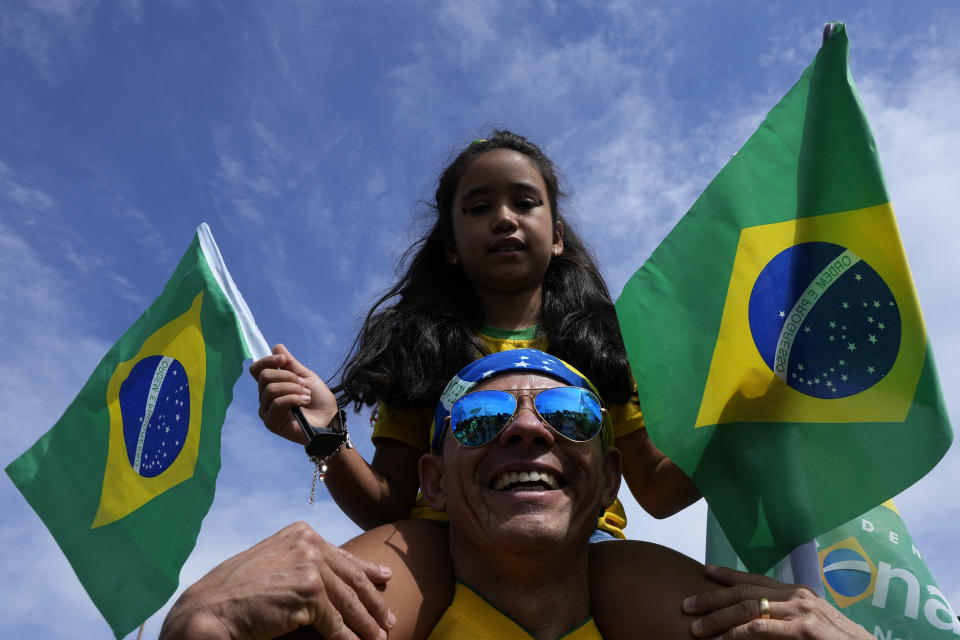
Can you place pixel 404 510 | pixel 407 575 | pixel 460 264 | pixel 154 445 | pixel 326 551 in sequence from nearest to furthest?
pixel 326 551 → pixel 407 575 → pixel 404 510 → pixel 154 445 → pixel 460 264

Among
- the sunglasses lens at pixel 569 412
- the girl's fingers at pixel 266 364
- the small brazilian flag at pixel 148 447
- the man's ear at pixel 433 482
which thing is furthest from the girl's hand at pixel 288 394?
the sunglasses lens at pixel 569 412

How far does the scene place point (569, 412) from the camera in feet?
10.1

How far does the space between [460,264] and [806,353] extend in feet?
6.89

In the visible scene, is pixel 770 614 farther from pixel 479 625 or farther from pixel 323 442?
pixel 323 442

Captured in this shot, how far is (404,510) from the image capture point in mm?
3828

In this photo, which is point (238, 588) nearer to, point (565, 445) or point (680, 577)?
point (565, 445)

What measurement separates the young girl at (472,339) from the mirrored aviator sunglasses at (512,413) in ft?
2.39

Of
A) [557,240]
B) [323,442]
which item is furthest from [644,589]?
[557,240]

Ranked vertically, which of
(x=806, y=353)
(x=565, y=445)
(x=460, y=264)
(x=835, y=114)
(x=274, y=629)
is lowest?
(x=274, y=629)

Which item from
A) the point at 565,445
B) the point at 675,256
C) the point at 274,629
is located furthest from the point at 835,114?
the point at 274,629

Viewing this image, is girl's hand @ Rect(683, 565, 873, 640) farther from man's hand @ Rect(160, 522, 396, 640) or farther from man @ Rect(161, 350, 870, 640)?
man's hand @ Rect(160, 522, 396, 640)

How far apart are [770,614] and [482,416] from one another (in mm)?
1159

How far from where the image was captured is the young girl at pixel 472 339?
12.1ft

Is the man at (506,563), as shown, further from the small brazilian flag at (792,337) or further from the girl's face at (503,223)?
the girl's face at (503,223)
